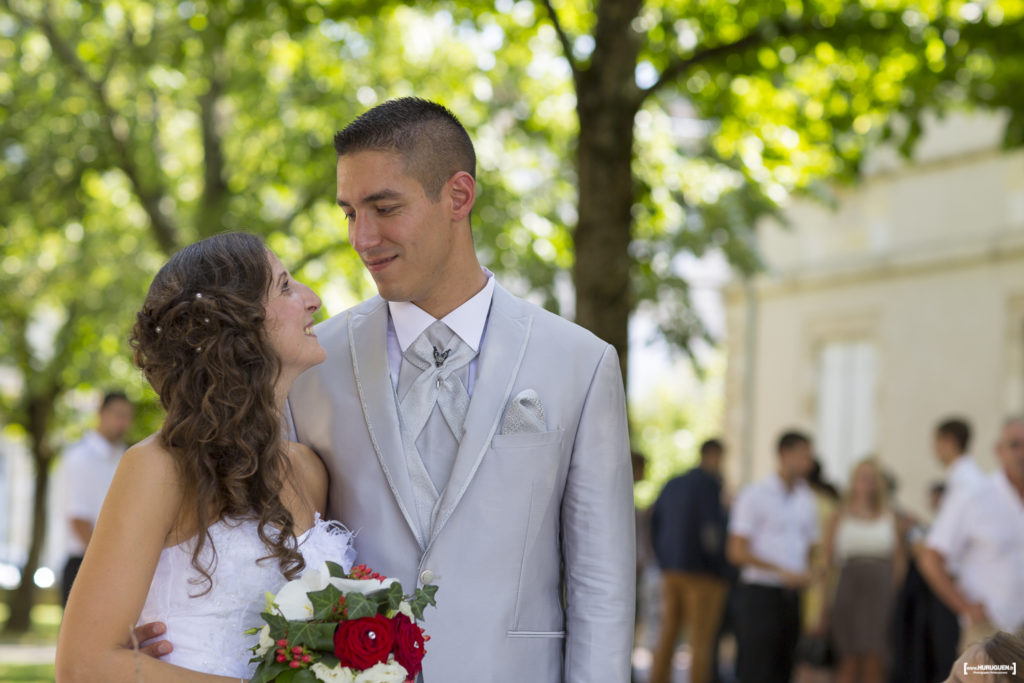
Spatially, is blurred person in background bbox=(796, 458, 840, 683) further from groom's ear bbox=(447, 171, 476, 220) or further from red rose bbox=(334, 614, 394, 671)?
red rose bbox=(334, 614, 394, 671)

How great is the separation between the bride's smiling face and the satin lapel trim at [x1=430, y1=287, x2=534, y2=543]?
391mm

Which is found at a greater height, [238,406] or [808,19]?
[808,19]

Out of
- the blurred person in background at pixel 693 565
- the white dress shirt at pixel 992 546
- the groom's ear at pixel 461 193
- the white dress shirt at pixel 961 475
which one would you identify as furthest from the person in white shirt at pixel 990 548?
the groom's ear at pixel 461 193

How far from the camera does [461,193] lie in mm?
3154

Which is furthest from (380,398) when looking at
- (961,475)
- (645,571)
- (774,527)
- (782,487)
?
(645,571)

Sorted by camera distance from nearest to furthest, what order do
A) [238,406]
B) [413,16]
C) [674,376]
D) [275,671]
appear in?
[275,671] < [238,406] < [413,16] < [674,376]

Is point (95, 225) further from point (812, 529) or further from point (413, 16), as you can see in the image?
point (812, 529)

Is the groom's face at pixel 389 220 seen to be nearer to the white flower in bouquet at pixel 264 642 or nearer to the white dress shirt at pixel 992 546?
the white flower in bouquet at pixel 264 642

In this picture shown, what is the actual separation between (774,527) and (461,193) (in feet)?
22.6

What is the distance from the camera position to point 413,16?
15.1 meters

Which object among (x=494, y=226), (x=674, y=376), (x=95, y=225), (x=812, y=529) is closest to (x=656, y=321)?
(x=494, y=226)

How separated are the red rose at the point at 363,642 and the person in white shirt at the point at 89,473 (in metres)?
5.75

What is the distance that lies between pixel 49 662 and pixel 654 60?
841cm

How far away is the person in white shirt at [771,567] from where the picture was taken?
9.30 metres
